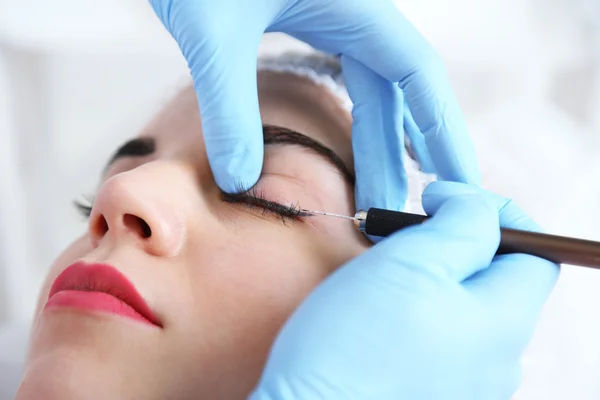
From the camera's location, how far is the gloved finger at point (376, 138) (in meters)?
0.95

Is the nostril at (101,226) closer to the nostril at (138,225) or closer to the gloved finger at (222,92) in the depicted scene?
the nostril at (138,225)

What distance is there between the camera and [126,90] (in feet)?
5.90

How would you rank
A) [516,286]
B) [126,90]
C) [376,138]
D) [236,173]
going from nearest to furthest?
1. [516,286]
2. [236,173]
3. [376,138]
4. [126,90]

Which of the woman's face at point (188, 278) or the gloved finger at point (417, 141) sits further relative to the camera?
the gloved finger at point (417, 141)

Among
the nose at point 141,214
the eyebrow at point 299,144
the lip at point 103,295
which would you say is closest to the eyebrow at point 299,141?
the eyebrow at point 299,144

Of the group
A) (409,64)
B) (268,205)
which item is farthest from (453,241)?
(409,64)

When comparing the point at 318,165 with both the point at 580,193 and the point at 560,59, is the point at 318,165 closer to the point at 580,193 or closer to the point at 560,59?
the point at 580,193

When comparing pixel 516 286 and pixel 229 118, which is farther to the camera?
pixel 229 118

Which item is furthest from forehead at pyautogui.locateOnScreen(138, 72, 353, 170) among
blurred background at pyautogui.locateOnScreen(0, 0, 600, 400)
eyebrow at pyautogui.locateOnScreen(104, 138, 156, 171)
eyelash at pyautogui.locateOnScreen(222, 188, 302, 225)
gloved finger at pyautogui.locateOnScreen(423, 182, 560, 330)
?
blurred background at pyautogui.locateOnScreen(0, 0, 600, 400)

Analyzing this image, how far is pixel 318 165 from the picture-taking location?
921 millimetres

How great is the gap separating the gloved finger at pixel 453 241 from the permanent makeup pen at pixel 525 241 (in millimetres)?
32

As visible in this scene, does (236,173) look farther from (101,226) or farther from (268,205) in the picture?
(101,226)

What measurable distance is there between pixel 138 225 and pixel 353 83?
476mm

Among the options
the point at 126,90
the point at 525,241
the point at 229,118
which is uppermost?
the point at 229,118
